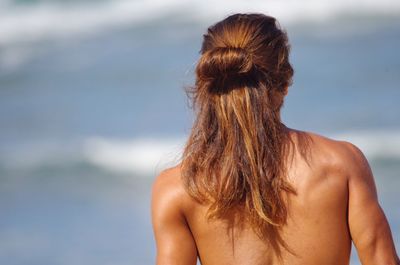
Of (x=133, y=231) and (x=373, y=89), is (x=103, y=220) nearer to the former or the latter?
(x=133, y=231)

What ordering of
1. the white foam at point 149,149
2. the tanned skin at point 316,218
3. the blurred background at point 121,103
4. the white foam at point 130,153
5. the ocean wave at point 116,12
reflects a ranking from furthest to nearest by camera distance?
the ocean wave at point 116,12 < the white foam at point 130,153 < the white foam at point 149,149 < the blurred background at point 121,103 < the tanned skin at point 316,218

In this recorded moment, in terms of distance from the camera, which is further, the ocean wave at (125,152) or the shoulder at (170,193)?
the ocean wave at (125,152)

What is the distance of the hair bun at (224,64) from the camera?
6.51ft

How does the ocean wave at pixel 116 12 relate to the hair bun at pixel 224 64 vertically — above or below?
below

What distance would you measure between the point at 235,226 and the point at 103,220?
5.16 m

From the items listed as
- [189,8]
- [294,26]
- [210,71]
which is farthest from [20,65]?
[210,71]

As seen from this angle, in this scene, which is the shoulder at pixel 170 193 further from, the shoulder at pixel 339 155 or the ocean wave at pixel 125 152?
the ocean wave at pixel 125 152

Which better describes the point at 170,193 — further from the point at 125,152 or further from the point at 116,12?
the point at 116,12

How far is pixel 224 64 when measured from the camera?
6.51 ft

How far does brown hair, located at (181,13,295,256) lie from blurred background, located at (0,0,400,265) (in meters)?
4.19

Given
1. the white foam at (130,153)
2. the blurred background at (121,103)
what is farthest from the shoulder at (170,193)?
the white foam at (130,153)

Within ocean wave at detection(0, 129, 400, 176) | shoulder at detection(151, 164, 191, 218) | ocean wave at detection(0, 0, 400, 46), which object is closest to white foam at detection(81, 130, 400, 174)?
ocean wave at detection(0, 129, 400, 176)

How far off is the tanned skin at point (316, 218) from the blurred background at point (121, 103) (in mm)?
4160

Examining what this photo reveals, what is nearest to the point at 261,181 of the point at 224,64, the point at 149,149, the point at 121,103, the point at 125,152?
the point at 224,64
